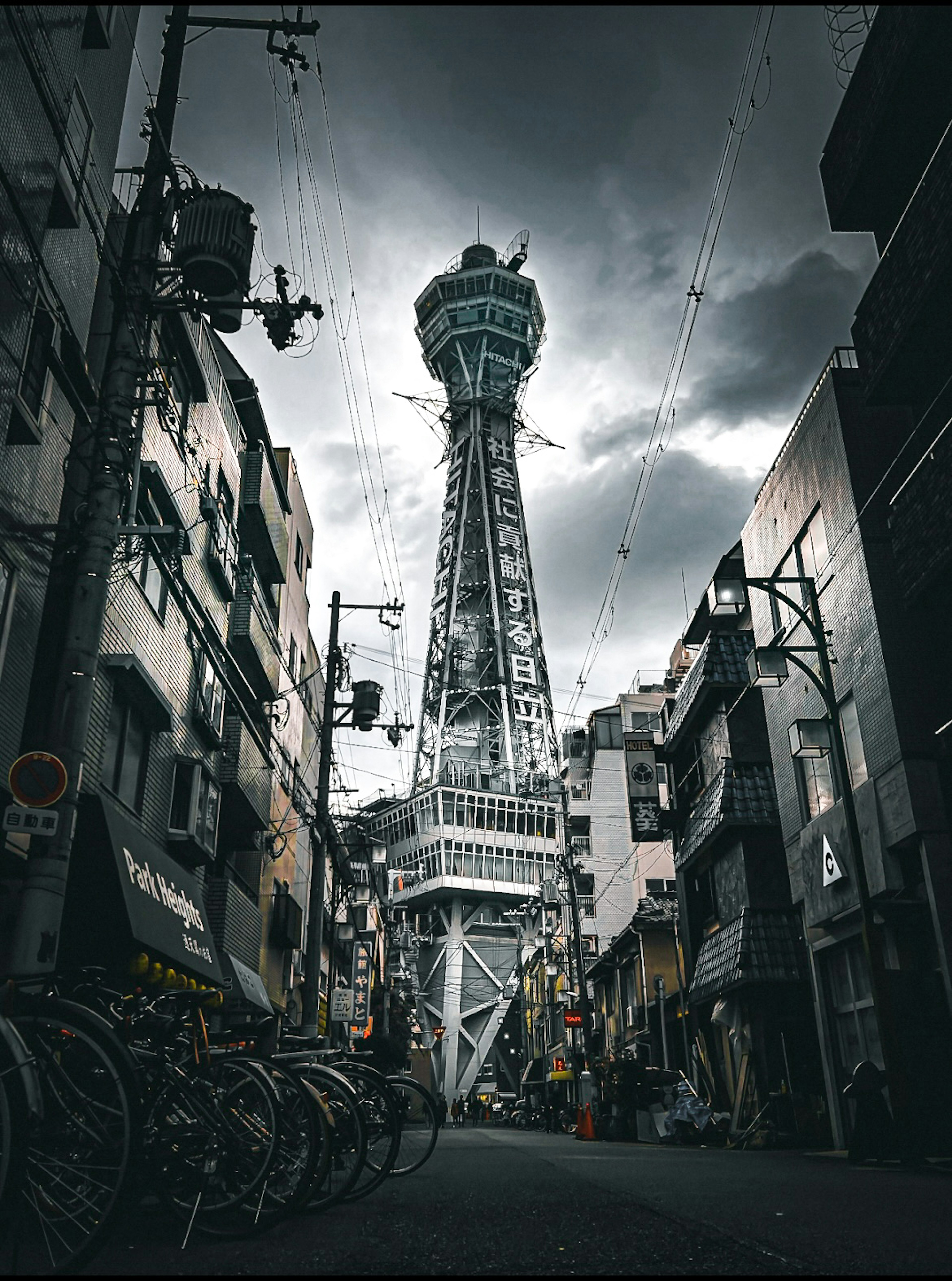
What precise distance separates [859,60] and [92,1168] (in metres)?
21.6

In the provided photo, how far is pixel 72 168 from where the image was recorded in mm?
13352

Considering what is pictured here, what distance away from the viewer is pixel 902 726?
17.8m

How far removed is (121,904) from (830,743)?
1368cm

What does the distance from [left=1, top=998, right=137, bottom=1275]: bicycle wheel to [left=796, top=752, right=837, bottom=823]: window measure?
19.0 metres

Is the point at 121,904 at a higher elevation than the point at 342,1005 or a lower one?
lower

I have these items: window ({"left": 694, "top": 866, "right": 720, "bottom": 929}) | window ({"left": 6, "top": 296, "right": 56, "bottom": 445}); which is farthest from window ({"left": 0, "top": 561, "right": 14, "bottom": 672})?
window ({"left": 694, "top": 866, "right": 720, "bottom": 929})

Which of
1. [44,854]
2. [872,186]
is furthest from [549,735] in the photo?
[44,854]

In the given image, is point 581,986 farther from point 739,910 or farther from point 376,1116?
point 376,1116

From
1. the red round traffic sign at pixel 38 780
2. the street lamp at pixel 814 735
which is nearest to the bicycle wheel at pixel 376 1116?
the red round traffic sign at pixel 38 780

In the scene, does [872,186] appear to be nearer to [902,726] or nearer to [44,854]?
[902,726]

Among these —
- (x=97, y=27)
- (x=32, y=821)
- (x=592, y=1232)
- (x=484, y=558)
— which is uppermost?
(x=484, y=558)

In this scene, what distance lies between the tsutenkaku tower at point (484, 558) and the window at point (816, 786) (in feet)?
336

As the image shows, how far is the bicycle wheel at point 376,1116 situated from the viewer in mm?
9031

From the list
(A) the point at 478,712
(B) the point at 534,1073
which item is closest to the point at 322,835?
(B) the point at 534,1073
